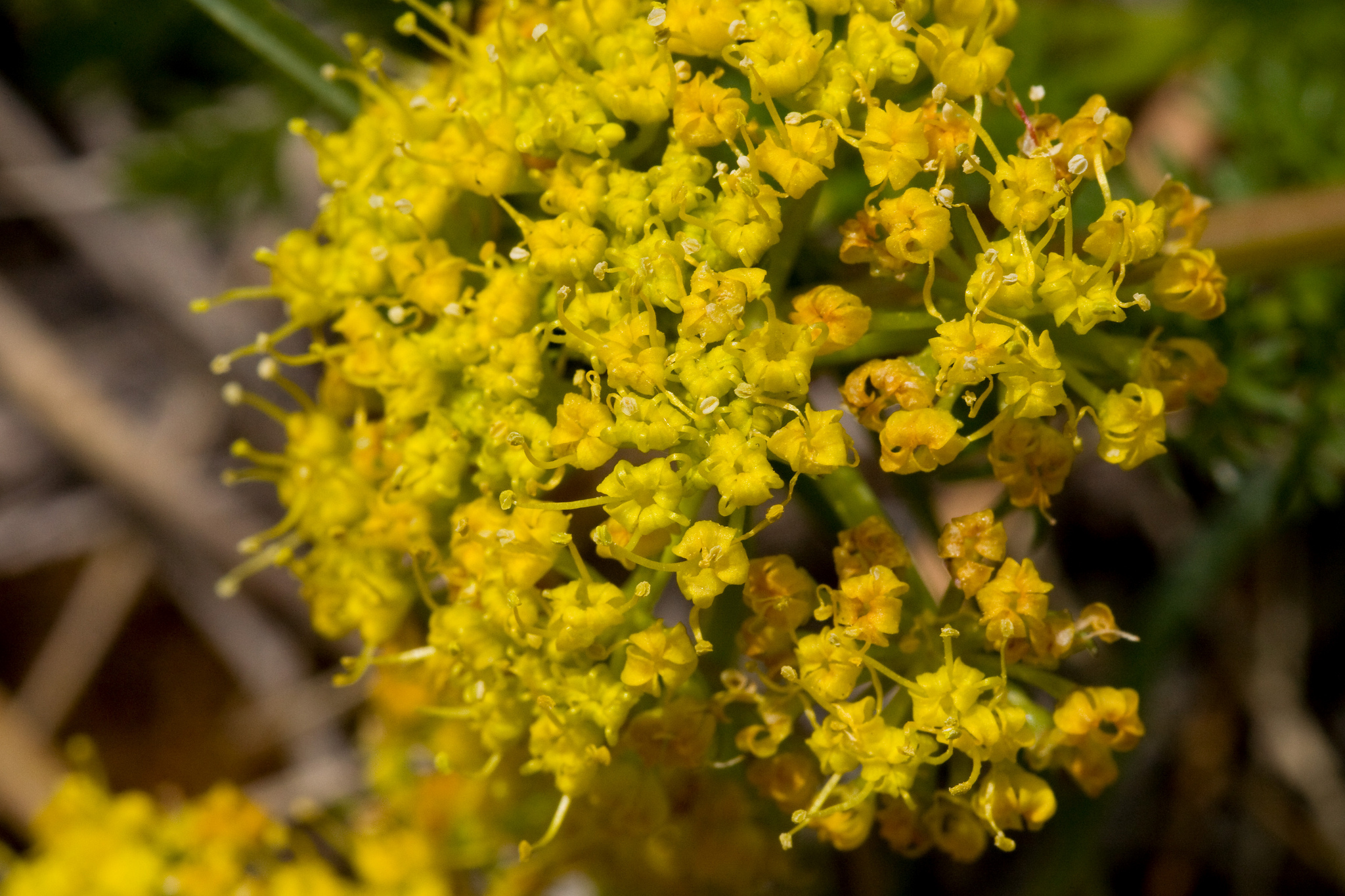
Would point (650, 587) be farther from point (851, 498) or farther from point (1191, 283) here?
point (1191, 283)

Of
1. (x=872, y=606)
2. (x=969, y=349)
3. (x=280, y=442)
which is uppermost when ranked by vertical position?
(x=969, y=349)

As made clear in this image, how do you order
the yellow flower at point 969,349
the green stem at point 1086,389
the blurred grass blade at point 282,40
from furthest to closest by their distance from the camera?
1. the blurred grass blade at point 282,40
2. the green stem at point 1086,389
3. the yellow flower at point 969,349

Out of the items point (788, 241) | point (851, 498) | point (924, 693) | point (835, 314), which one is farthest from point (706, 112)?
point (924, 693)

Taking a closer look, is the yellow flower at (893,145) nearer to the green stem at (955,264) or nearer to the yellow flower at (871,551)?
the green stem at (955,264)

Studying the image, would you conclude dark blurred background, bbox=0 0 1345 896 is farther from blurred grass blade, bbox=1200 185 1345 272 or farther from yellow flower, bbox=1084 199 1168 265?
yellow flower, bbox=1084 199 1168 265

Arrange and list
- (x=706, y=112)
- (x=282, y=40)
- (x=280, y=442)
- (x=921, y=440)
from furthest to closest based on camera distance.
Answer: (x=280, y=442), (x=282, y=40), (x=706, y=112), (x=921, y=440)

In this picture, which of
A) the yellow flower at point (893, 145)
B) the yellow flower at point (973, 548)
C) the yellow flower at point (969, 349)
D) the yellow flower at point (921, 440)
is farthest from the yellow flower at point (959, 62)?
the yellow flower at point (973, 548)
